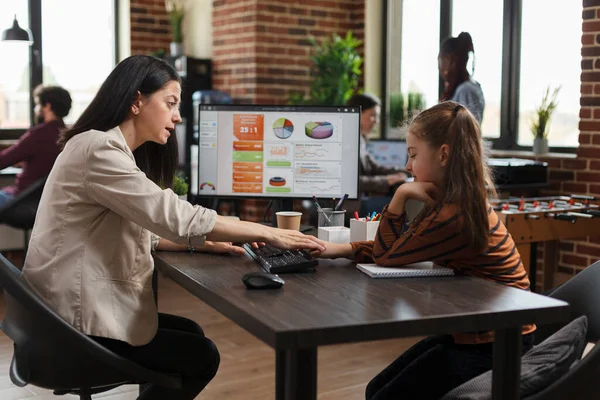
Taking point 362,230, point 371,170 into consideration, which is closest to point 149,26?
point 371,170

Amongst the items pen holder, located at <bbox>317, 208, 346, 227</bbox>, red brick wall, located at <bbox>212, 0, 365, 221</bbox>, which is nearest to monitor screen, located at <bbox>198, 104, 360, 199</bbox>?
pen holder, located at <bbox>317, 208, 346, 227</bbox>

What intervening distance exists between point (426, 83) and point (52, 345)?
4952 mm

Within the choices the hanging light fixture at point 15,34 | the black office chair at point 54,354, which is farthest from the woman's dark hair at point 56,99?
the black office chair at point 54,354

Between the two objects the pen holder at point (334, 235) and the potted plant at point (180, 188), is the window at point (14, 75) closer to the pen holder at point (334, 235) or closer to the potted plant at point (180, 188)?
the potted plant at point (180, 188)

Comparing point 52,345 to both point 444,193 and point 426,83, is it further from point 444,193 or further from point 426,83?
point 426,83

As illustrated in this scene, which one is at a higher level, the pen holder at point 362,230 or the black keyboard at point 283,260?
the pen holder at point 362,230

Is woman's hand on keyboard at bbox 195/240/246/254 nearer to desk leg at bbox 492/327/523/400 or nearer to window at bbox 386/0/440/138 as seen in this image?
desk leg at bbox 492/327/523/400

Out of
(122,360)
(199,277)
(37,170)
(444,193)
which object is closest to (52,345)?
(122,360)

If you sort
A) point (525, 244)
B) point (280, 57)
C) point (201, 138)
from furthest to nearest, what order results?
point (280, 57), point (525, 244), point (201, 138)

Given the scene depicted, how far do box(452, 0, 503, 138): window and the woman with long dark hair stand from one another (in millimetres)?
3825

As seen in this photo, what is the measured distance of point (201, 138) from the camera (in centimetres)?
289

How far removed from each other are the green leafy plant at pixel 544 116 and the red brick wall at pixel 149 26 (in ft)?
11.8

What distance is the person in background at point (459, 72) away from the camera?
4.34 metres

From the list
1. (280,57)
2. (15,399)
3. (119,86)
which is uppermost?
(280,57)
